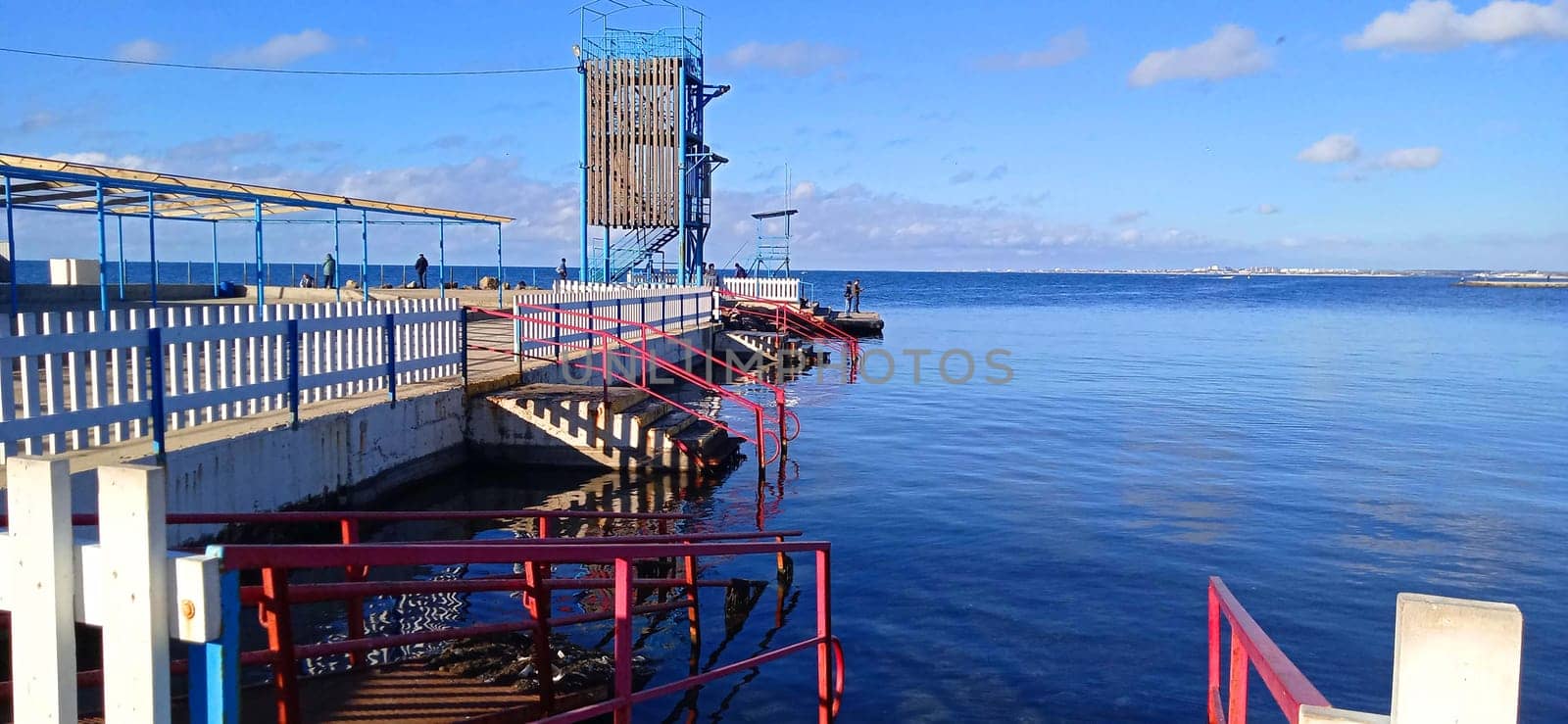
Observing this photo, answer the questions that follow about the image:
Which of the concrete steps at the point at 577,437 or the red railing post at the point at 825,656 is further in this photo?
the concrete steps at the point at 577,437

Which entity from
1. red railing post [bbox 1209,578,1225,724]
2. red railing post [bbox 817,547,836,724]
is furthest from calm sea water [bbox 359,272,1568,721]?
red railing post [bbox 1209,578,1225,724]

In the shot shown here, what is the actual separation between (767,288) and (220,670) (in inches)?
1415

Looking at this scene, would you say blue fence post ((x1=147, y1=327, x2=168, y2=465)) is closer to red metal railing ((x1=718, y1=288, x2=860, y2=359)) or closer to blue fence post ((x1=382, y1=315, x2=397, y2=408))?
blue fence post ((x1=382, y1=315, x2=397, y2=408))

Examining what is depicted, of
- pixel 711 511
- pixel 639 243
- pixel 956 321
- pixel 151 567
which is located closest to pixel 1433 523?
pixel 711 511

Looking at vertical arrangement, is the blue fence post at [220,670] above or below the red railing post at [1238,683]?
above

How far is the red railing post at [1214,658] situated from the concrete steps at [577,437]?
343 inches

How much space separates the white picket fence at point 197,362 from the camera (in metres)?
7.30

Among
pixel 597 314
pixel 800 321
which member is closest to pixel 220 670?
pixel 597 314

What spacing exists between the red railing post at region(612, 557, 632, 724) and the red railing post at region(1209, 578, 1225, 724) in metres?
2.40

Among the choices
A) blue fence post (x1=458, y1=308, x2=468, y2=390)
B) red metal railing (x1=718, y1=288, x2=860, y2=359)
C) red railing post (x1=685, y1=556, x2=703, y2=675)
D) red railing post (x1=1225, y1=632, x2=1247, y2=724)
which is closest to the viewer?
red railing post (x1=1225, y1=632, x2=1247, y2=724)

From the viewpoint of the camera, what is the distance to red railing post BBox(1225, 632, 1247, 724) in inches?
155

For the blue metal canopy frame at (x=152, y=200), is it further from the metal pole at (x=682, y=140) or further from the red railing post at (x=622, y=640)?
the red railing post at (x=622, y=640)

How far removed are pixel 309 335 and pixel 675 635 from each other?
17.5 ft

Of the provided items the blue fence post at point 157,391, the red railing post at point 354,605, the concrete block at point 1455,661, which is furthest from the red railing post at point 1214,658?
the blue fence post at point 157,391
